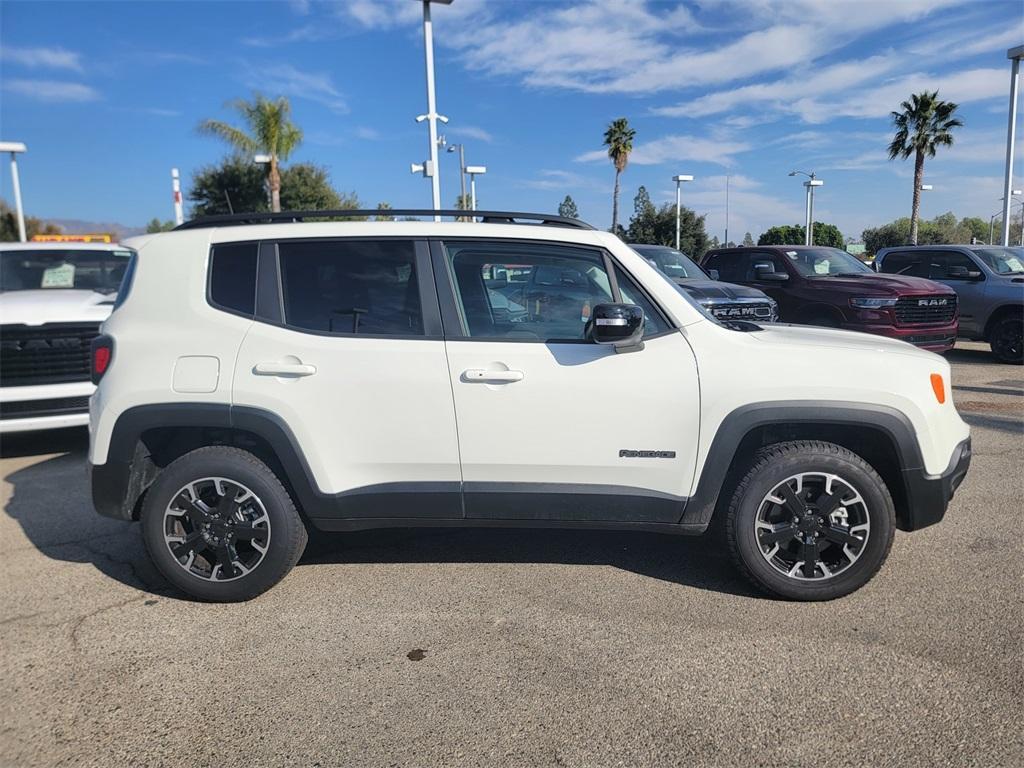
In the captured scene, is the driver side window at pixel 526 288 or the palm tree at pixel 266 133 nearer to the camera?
the driver side window at pixel 526 288

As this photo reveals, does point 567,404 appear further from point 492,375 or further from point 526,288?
point 526,288

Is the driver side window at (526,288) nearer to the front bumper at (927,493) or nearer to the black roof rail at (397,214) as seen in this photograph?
the black roof rail at (397,214)

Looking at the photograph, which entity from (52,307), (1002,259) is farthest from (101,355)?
(1002,259)

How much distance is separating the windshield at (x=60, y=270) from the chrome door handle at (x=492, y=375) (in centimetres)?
533

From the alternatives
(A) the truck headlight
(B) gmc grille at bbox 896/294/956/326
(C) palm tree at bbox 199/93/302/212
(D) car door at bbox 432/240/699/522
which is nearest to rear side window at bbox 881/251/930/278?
(B) gmc grille at bbox 896/294/956/326

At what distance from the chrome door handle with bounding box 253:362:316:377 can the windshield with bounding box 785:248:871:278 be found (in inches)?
353

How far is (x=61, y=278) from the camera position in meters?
7.21

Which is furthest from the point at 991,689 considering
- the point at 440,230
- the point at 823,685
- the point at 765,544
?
the point at 440,230

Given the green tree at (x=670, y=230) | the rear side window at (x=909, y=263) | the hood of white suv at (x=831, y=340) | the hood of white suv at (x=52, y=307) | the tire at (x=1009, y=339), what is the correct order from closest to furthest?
the hood of white suv at (x=831, y=340), the hood of white suv at (x=52, y=307), the tire at (x=1009, y=339), the rear side window at (x=909, y=263), the green tree at (x=670, y=230)

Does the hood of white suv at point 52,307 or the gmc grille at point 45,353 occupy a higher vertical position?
the hood of white suv at point 52,307

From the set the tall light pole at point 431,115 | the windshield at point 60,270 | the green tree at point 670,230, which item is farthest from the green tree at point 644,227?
the windshield at point 60,270

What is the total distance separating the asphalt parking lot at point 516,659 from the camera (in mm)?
2475

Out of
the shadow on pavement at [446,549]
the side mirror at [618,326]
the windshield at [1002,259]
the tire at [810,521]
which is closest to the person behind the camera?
the side mirror at [618,326]

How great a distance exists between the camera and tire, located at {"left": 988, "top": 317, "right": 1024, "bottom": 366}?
10.8 m
